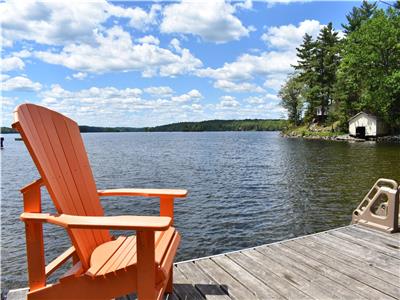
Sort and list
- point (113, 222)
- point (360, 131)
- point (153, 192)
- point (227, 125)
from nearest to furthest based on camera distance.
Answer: point (113, 222), point (153, 192), point (360, 131), point (227, 125)

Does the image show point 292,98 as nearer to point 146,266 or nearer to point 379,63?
point 379,63

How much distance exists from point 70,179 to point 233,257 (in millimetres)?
2028

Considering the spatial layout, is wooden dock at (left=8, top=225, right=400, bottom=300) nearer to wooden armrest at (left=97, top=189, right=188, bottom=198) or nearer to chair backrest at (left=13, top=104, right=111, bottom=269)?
wooden armrest at (left=97, top=189, right=188, bottom=198)

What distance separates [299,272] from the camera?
129 inches

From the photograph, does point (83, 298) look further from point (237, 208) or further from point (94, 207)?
point (237, 208)

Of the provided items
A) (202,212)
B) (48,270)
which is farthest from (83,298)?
(202,212)

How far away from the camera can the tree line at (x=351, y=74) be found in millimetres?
32625

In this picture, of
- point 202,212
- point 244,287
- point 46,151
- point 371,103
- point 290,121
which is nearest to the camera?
point 46,151

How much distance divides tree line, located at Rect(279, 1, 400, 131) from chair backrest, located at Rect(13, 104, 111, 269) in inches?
1384

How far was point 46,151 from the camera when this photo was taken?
225 centimetres

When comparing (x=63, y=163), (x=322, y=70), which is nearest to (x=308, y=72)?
(x=322, y=70)

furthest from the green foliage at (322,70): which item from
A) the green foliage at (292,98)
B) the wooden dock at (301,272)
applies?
the wooden dock at (301,272)

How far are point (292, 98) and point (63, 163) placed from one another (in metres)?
59.2

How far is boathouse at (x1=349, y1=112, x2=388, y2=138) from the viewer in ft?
119
